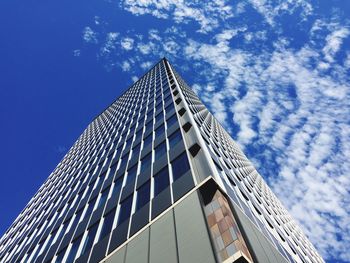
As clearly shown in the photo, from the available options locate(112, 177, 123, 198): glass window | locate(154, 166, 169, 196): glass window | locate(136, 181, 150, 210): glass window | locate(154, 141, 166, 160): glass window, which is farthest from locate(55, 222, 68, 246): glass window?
locate(154, 166, 169, 196): glass window

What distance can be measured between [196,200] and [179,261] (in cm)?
330

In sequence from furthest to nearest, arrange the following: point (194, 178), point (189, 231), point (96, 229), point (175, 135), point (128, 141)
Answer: point (128, 141), point (175, 135), point (96, 229), point (194, 178), point (189, 231)

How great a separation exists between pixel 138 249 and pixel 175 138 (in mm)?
10489

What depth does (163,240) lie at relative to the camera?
513 inches

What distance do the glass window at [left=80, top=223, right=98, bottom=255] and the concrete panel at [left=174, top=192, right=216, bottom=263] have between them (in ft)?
25.0

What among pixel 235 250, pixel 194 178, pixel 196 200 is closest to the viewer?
pixel 235 250

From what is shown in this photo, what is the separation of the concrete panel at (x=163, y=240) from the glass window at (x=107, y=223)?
5.14 m

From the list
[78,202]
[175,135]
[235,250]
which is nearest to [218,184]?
[235,250]

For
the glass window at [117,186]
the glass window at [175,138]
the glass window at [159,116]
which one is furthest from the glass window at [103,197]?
the glass window at [159,116]

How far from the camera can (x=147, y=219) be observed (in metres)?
16.0

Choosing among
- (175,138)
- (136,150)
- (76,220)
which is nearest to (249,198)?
(175,138)

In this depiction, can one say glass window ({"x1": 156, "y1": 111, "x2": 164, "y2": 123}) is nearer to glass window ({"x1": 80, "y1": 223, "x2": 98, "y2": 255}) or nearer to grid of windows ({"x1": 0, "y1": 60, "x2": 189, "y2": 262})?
grid of windows ({"x1": 0, "y1": 60, "x2": 189, "y2": 262})

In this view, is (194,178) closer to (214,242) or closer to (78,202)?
(214,242)

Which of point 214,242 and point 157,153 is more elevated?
point 214,242
